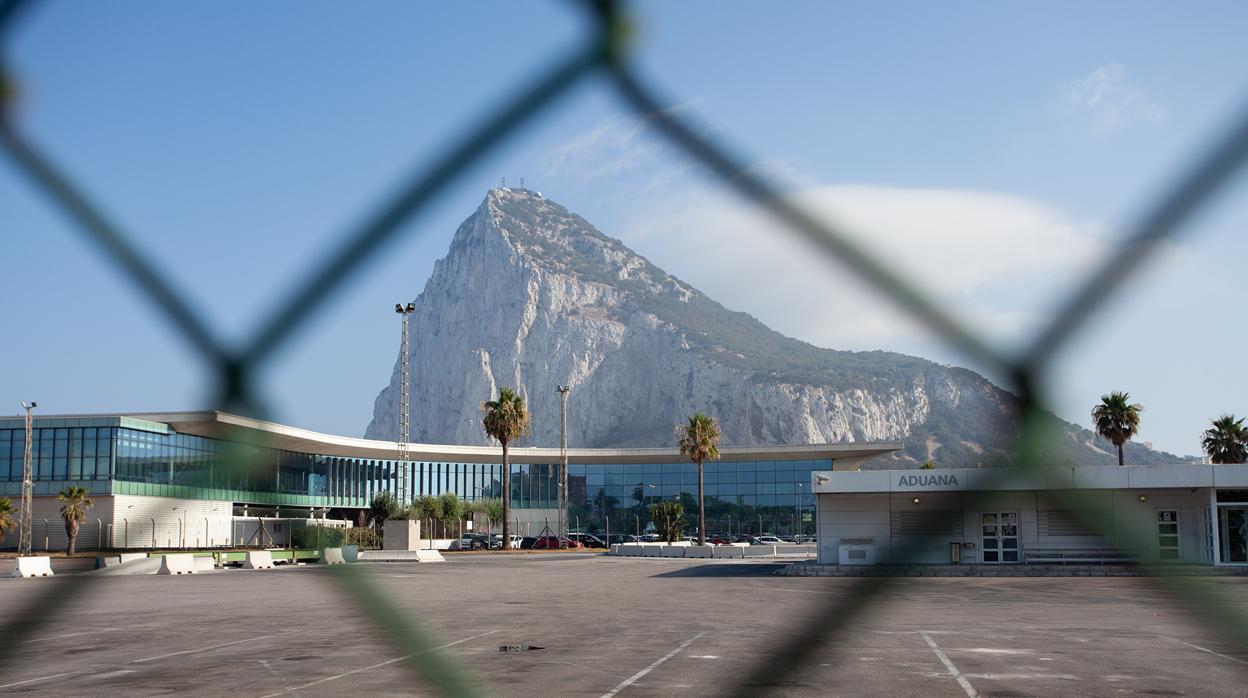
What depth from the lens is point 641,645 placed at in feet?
46.3

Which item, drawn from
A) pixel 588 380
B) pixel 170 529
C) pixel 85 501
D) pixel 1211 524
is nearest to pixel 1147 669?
pixel 170 529

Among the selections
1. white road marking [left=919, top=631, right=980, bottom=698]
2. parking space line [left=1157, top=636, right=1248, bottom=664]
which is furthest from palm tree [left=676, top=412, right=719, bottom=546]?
parking space line [left=1157, top=636, right=1248, bottom=664]

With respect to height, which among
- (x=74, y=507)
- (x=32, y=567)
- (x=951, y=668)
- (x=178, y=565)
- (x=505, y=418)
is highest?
(x=505, y=418)

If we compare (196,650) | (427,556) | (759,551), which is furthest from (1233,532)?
(427,556)

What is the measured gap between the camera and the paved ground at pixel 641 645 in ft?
33.9

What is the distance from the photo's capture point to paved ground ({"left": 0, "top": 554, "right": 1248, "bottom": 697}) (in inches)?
407

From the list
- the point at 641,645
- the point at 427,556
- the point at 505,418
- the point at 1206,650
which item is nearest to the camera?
the point at 1206,650

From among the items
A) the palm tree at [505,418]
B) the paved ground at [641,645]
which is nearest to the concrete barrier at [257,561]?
the paved ground at [641,645]

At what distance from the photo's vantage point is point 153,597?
2548 centimetres

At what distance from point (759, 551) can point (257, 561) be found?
2684 centimetres

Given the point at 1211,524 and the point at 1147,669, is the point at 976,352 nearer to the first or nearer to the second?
the point at 1147,669

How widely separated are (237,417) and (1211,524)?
37.5 metres

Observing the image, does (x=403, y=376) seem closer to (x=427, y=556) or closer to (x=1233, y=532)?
(x=1233, y=532)

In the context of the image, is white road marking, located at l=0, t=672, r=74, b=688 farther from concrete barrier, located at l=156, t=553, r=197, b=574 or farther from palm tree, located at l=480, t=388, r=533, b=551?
palm tree, located at l=480, t=388, r=533, b=551
